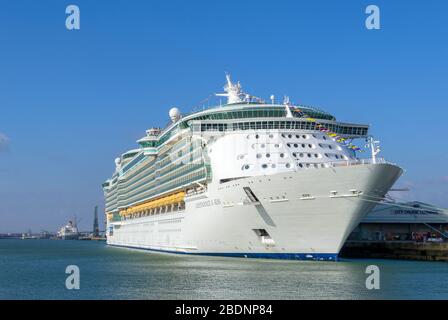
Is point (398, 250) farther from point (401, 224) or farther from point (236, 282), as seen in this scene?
point (236, 282)

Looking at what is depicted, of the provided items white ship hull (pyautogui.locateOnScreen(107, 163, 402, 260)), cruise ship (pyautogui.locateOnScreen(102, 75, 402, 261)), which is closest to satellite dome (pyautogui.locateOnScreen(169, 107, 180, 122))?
cruise ship (pyautogui.locateOnScreen(102, 75, 402, 261))

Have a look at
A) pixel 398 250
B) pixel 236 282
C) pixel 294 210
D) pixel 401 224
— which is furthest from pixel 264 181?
pixel 401 224

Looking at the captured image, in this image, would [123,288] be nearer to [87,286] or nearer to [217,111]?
[87,286]

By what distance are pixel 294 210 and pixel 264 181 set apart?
251 cm

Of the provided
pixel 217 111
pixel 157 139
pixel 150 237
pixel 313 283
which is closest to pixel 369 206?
pixel 313 283

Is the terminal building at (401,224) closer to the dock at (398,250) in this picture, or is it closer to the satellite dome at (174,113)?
the dock at (398,250)

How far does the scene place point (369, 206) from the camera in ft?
120

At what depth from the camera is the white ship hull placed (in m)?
35.1

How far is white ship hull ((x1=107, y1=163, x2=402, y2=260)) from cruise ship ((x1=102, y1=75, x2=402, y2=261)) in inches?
2.3

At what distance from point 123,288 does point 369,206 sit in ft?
51.9

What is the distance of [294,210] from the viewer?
36.3 m

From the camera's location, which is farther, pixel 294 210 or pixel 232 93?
pixel 232 93

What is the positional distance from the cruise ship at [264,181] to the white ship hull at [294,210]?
0.06m

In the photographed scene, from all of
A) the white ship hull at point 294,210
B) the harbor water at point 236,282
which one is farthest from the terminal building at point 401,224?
the white ship hull at point 294,210
